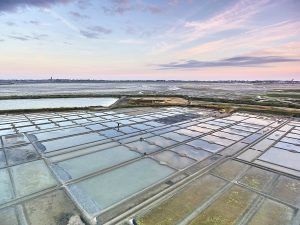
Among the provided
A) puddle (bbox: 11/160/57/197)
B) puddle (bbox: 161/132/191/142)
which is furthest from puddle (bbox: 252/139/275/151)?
puddle (bbox: 11/160/57/197)

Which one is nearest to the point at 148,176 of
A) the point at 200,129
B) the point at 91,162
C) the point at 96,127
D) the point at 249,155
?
the point at 91,162

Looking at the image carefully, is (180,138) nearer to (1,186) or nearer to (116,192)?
(116,192)

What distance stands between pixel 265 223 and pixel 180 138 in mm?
6263

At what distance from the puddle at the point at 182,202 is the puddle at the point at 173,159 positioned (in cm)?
109

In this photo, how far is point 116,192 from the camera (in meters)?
5.50

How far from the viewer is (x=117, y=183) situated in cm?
598

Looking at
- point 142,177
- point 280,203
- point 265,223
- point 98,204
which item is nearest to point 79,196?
point 98,204

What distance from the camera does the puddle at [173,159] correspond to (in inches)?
289

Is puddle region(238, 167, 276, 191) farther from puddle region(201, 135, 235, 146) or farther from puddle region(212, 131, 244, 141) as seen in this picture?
puddle region(212, 131, 244, 141)

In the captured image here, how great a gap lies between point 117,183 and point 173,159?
8.01ft

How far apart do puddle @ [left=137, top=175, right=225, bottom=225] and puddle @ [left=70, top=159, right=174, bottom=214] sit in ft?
2.68

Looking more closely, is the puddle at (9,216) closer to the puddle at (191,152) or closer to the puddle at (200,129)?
the puddle at (191,152)

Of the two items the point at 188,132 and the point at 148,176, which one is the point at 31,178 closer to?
the point at 148,176

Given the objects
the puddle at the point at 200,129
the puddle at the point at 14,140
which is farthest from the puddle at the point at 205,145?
the puddle at the point at 14,140
